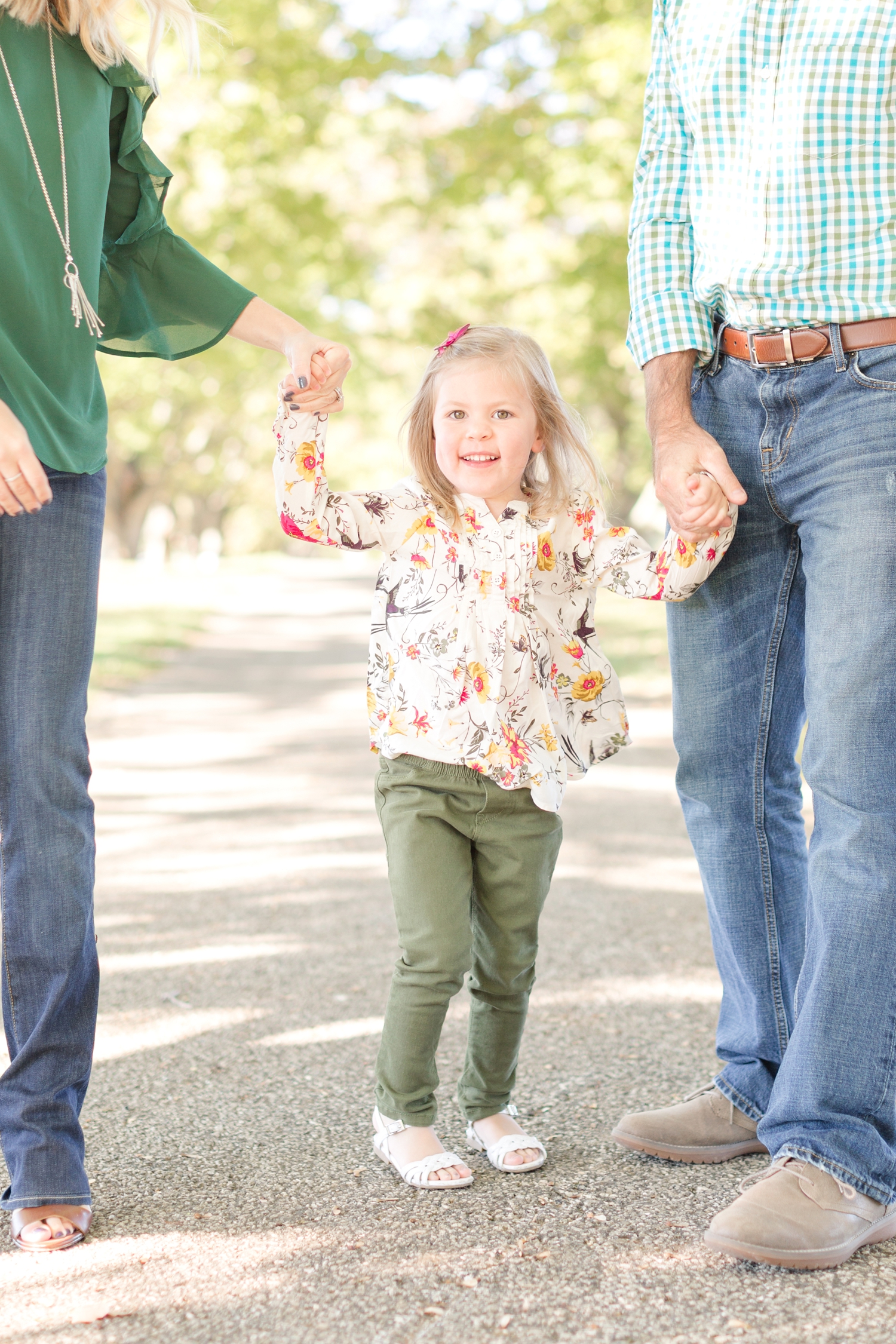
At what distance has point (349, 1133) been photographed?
2.92 meters

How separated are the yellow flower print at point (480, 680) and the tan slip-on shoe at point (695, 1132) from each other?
3.04 ft

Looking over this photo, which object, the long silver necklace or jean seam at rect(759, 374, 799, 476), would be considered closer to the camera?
the long silver necklace

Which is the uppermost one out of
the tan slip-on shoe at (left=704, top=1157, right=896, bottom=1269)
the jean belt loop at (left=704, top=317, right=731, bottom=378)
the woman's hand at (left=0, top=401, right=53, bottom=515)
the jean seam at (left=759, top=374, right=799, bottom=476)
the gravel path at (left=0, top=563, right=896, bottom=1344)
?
the jean belt loop at (left=704, top=317, right=731, bottom=378)

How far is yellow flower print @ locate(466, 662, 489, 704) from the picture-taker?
2748 mm

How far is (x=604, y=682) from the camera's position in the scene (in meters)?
2.95

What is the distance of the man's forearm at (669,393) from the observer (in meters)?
2.67

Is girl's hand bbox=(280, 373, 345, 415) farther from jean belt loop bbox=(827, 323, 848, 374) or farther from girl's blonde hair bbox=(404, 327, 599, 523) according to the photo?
jean belt loop bbox=(827, 323, 848, 374)

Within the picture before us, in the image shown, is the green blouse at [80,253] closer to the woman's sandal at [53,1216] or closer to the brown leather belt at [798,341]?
the brown leather belt at [798,341]

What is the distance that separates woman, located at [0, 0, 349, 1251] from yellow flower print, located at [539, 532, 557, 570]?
36.3 inches

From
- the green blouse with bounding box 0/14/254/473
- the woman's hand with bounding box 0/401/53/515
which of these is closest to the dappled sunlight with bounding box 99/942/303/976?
the green blouse with bounding box 0/14/254/473

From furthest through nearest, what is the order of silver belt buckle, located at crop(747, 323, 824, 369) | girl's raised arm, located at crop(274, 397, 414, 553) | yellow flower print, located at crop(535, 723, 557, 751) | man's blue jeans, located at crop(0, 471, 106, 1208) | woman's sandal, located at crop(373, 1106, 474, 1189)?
1. yellow flower print, located at crop(535, 723, 557, 751)
2. girl's raised arm, located at crop(274, 397, 414, 553)
3. woman's sandal, located at crop(373, 1106, 474, 1189)
4. silver belt buckle, located at crop(747, 323, 824, 369)
5. man's blue jeans, located at crop(0, 471, 106, 1208)

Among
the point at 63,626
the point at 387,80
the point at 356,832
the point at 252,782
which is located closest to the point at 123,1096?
the point at 63,626

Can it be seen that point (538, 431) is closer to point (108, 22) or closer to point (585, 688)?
point (585, 688)

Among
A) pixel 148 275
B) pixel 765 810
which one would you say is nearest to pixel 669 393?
pixel 765 810
